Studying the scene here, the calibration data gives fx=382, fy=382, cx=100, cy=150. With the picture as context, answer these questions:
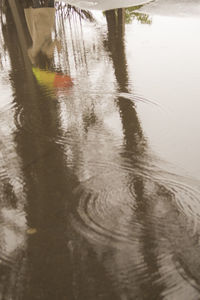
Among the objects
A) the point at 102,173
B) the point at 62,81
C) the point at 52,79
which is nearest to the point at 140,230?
the point at 102,173

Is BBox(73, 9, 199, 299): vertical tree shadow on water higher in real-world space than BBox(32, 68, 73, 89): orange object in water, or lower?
lower

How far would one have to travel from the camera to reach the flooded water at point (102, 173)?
1.64 m

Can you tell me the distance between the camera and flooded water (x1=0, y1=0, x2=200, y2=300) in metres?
1.64

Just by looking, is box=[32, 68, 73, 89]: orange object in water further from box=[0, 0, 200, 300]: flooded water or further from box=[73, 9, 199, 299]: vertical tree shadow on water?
box=[73, 9, 199, 299]: vertical tree shadow on water

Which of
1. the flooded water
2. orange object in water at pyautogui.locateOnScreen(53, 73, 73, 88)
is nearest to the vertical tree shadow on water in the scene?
A: the flooded water

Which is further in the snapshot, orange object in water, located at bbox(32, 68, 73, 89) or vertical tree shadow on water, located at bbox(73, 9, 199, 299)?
orange object in water, located at bbox(32, 68, 73, 89)

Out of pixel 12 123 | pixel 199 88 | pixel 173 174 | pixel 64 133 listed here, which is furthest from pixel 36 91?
pixel 173 174

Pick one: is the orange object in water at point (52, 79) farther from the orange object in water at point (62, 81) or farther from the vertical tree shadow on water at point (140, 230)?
the vertical tree shadow on water at point (140, 230)

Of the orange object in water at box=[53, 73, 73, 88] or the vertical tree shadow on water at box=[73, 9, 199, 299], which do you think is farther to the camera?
the orange object in water at box=[53, 73, 73, 88]

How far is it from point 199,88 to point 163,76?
18.2 inches

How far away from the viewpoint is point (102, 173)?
7.52ft

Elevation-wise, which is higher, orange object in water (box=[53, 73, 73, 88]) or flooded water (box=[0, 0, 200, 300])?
orange object in water (box=[53, 73, 73, 88])

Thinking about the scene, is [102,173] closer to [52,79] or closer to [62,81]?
[62,81]

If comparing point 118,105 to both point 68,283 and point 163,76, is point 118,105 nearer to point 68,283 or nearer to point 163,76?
point 163,76
